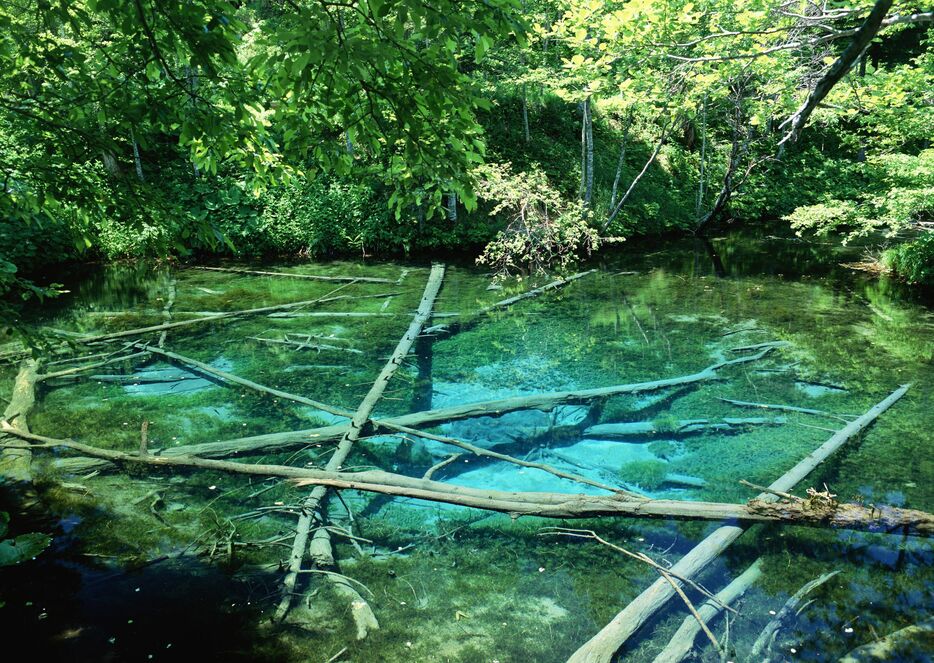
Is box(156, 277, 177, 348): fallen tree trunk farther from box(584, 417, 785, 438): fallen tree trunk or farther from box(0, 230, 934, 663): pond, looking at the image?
box(584, 417, 785, 438): fallen tree trunk

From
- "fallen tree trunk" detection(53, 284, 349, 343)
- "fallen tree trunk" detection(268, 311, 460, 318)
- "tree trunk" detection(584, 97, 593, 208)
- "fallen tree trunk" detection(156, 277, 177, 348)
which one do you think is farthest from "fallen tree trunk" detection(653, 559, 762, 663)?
"tree trunk" detection(584, 97, 593, 208)

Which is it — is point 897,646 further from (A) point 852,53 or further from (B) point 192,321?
(B) point 192,321

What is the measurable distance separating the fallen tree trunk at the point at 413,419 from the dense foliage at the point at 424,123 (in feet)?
7.37

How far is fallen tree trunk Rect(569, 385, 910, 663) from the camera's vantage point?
416 cm

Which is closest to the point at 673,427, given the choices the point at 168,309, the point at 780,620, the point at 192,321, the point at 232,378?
the point at 780,620

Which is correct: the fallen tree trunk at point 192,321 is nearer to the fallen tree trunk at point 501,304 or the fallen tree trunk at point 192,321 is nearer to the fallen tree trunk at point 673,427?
the fallen tree trunk at point 501,304

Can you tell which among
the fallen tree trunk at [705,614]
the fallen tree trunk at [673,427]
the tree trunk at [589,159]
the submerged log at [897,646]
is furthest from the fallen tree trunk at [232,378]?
the tree trunk at [589,159]

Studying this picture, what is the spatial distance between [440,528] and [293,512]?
4.31ft

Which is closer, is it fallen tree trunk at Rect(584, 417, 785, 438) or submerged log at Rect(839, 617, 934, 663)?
submerged log at Rect(839, 617, 934, 663)

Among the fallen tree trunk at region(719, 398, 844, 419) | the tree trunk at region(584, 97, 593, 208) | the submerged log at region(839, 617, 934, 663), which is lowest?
the submerged log at region(839, 617, 934, 663)

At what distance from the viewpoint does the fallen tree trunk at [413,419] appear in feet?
22.0

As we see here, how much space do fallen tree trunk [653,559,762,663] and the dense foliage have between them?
10.5 feet

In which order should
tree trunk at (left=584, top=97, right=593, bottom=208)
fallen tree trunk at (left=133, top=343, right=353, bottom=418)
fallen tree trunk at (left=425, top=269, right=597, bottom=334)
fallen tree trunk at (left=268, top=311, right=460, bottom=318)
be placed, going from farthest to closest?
1. tree trunk at (left=584, top=97, right=593, bottom=208)
2. fallen tree trunk at (left=268, top=311, right=460, bottom=318)
3. fallen tree trunk at (left=425, top=269, right=597, bottom=334)
4. fallen tree trunk at (left=133, top=343, right=353, bottom=418)

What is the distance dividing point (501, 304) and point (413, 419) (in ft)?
20.1
